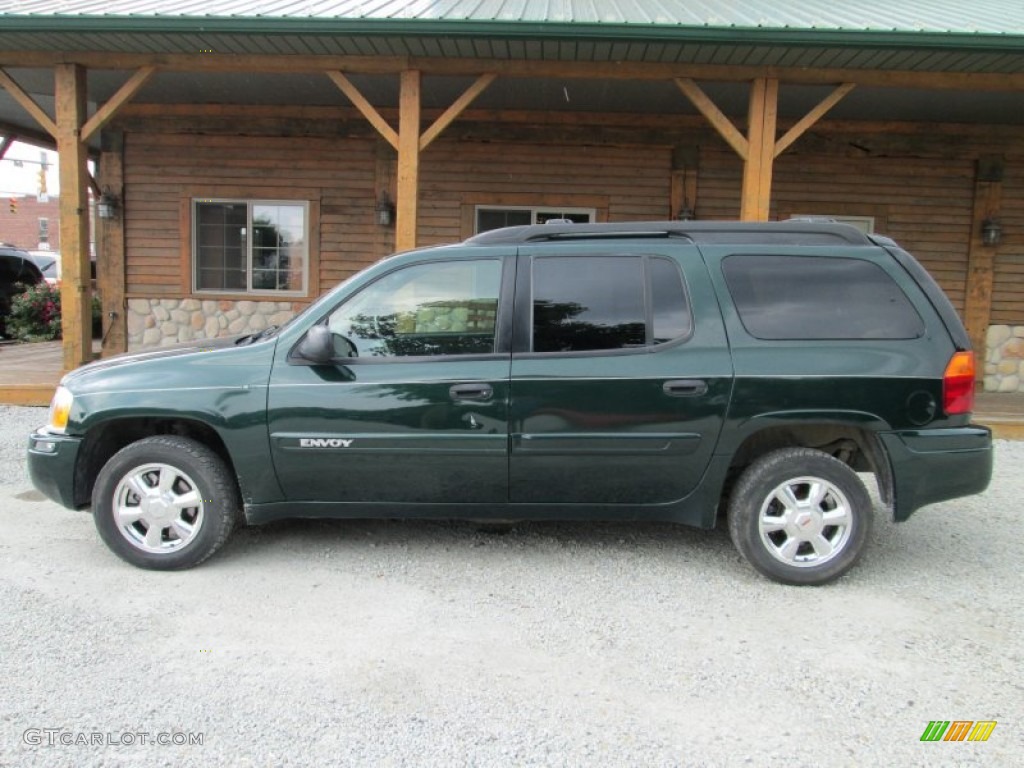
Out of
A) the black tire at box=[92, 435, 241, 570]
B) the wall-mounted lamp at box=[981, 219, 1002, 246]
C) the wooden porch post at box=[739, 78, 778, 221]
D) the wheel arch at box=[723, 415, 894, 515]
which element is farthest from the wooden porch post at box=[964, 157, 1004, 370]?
the black tire at box=[92, 435, 241, 570]

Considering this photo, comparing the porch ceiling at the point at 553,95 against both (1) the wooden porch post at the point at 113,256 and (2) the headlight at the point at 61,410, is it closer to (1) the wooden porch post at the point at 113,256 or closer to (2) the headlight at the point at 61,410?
(1) the wooden porch post at the point at 113,256

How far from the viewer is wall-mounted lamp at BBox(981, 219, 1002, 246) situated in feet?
32.4

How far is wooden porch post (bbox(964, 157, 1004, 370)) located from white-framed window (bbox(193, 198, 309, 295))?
30.2 ft

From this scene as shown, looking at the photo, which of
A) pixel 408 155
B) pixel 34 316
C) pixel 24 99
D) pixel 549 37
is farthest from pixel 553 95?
pixel 34 316

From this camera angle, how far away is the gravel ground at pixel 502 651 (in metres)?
2.43

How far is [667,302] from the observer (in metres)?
3.69

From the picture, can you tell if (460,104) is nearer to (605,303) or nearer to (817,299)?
(605,303)

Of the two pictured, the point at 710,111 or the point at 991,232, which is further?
the point at 991,232

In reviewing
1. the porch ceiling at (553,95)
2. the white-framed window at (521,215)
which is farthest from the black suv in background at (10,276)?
the white-framed window at (521,215)

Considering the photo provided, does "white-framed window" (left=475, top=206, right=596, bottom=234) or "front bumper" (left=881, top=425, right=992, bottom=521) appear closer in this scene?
"front bumper" (left=881, top=425, right=992, bottom=521)

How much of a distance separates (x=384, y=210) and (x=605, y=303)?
23.3 ft

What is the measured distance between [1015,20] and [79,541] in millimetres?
9114

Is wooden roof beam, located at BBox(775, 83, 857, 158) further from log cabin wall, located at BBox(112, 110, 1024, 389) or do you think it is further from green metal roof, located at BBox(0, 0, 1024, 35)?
log cabin wall, located at BBox(112, 110, 1024, 389)

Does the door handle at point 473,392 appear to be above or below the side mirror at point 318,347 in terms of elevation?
below
